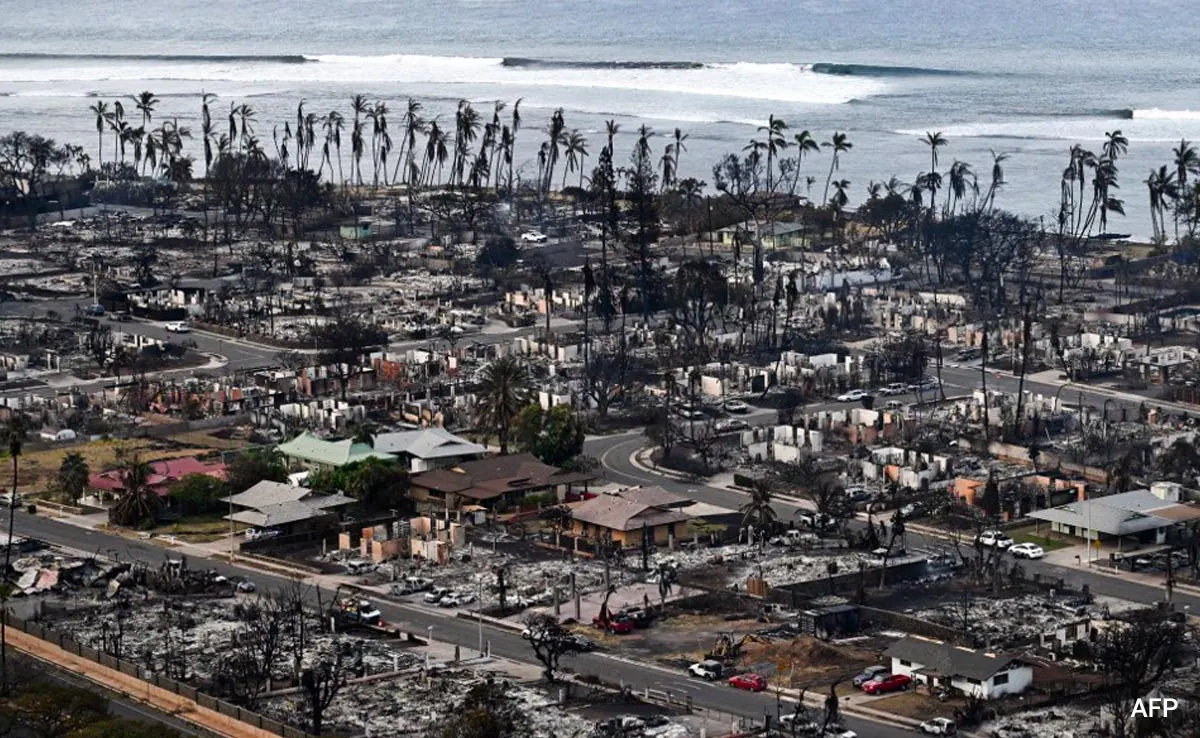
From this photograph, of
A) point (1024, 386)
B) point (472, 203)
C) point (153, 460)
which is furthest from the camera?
point (472, 203)

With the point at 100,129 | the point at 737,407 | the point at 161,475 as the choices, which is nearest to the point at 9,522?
the point at 161,475

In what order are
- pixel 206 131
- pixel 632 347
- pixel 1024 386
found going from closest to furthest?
pixel 1024 386
pixel 632 347
pixel 206 131

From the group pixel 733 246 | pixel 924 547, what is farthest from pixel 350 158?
pixel 924 547

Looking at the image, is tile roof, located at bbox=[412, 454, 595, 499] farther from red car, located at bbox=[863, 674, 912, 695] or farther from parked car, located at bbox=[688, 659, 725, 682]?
red car, located at bbox=[863, 674, 912, 695]

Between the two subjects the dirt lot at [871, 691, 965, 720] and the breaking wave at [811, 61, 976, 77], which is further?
the breaking wave at [811, 61, 976, 77]

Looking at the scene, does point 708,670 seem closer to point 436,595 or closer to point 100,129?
point 436,595

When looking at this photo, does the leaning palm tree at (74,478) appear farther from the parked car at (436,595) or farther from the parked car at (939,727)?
the parked car at (939,727)

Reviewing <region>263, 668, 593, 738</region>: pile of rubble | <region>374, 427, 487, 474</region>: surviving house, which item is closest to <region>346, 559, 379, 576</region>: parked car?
<region>374, 427, 487, 474</region>: surviving house

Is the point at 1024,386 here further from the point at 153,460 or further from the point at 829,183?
the point at 829,183
